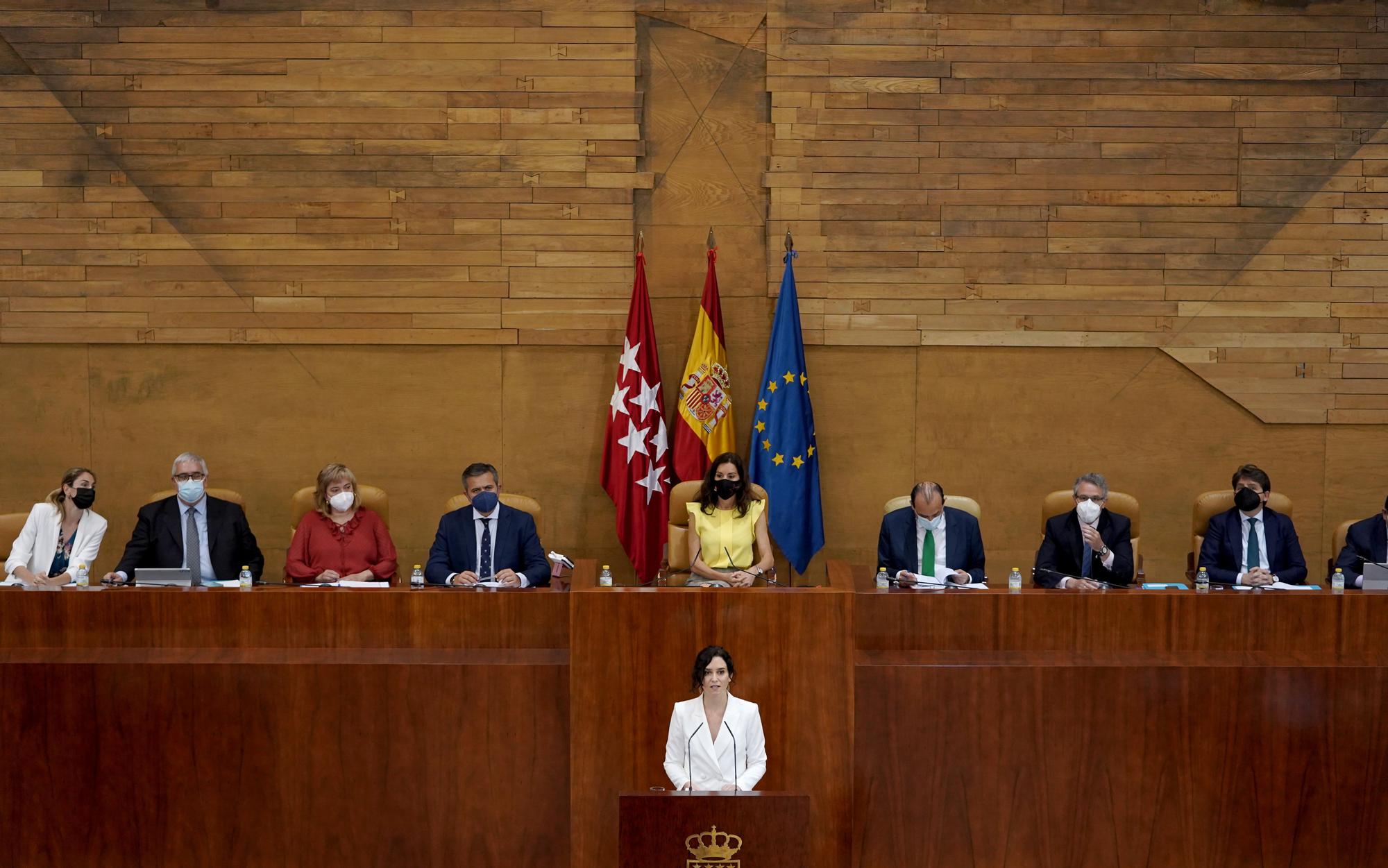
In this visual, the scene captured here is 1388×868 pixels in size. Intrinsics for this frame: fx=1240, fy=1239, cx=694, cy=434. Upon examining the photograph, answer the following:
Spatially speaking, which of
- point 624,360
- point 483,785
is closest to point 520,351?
point 624,360

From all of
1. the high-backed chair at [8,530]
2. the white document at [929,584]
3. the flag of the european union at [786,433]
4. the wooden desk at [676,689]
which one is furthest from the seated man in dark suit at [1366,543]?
the high-backed chair at [8,530]

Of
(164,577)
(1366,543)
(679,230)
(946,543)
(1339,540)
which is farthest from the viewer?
(679,230)

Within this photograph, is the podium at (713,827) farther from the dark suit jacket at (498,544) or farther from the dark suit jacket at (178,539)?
the dark suit jacket at (178,539)

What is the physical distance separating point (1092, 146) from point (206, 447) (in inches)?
208

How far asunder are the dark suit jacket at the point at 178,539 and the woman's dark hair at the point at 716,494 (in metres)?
2.06

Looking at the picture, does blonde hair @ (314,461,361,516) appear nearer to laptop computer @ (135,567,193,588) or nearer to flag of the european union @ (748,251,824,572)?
laptop computer @ (135,567,193,588)

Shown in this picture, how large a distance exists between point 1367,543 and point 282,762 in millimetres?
4813

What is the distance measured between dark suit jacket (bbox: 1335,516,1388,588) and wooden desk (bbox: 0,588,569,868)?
3.73 m

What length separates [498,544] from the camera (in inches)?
210

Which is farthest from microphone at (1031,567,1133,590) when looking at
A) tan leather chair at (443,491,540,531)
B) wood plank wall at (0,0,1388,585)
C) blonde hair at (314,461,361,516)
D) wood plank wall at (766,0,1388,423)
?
blonde hair at (314,461,361,516)

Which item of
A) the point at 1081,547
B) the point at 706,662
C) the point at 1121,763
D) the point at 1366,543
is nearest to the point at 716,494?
the point at 706,662

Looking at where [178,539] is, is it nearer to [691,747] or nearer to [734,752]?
[691,747]

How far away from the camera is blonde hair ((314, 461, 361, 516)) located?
5.43m

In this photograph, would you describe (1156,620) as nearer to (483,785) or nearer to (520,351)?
(483,785)
